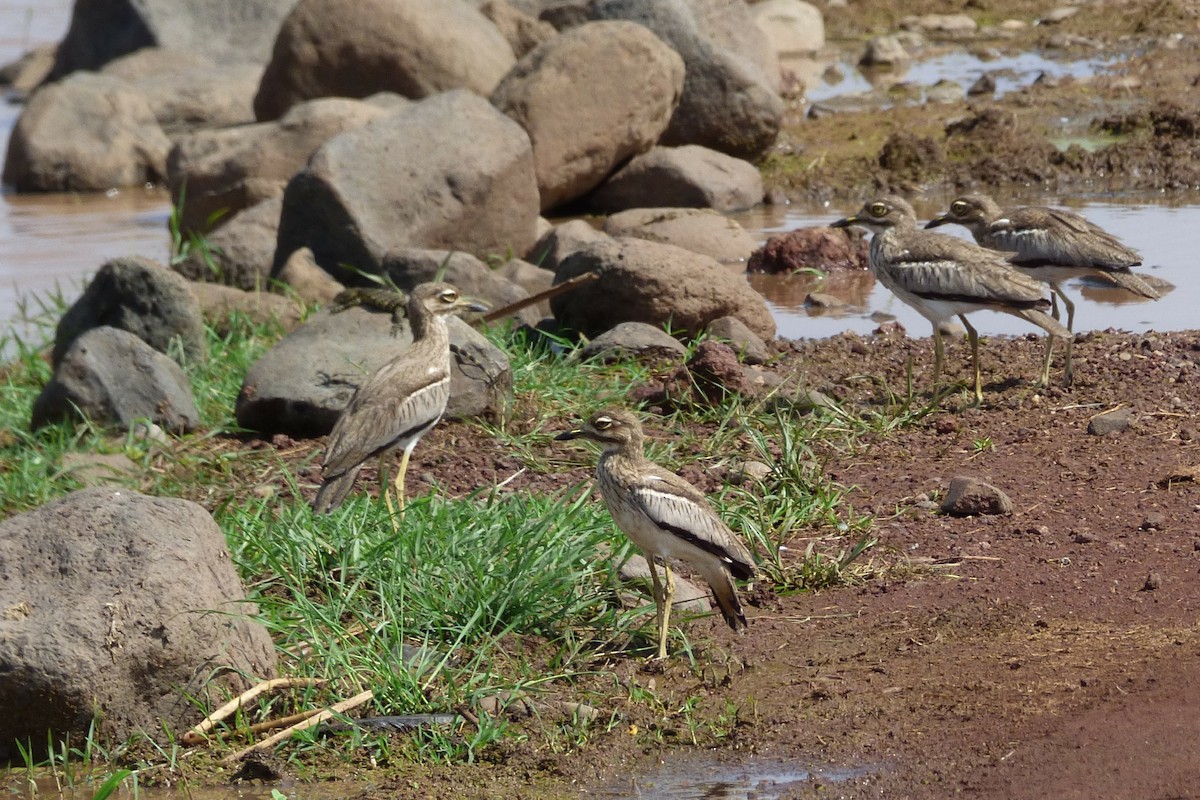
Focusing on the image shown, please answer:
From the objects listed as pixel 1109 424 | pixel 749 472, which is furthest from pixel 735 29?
pixel 749 472

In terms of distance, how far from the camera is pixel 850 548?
6867 millimetres

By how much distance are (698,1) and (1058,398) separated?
8.77 meters

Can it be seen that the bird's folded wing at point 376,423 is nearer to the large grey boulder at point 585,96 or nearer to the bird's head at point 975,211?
the bird's head at point 975,211

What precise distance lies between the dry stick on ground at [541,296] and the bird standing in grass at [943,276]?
5.57 feet

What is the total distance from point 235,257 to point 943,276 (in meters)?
5.63

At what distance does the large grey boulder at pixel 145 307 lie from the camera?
32.1 feet

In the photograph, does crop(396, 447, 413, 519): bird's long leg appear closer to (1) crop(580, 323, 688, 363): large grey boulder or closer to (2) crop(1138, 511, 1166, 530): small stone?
(1) crop(580, 323, 688, 363): large grey boulder

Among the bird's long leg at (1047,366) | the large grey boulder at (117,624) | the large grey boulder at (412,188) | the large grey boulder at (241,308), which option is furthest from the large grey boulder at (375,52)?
the large grey boulder at (117,624)

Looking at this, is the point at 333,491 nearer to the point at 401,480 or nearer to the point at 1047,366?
the point at 401,480

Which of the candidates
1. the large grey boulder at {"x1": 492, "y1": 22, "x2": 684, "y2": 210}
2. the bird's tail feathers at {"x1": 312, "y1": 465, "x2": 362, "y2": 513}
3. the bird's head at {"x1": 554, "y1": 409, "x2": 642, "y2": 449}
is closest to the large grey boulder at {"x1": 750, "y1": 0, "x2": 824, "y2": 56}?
the large grey boulder at {"x1": 492, "y1": 22, "x2": 684, "y2": 210}

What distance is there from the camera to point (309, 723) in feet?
17.6

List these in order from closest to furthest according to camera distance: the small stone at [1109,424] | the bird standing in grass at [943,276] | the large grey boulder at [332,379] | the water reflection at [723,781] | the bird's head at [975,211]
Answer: the water reflection at [723,781]
the small stone at [1109,424]
the bird standing in grass at [943,276]
the large grey boulder at [332,379]
the bird's head at [975,211]

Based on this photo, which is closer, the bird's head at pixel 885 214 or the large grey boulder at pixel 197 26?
the bird's head at pixel 885 214

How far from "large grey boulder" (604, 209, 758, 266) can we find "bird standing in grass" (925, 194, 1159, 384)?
2861 millimetres
